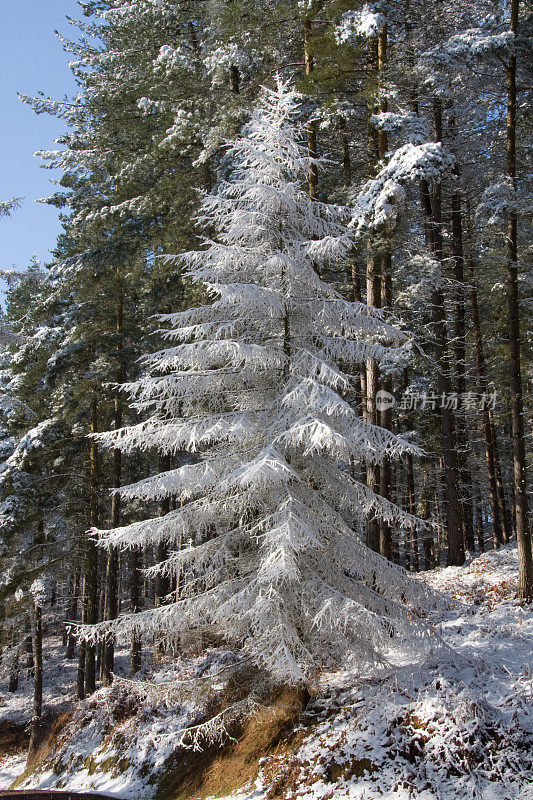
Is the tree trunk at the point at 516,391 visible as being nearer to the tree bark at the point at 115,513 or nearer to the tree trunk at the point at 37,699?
the tree bark at the point at 115,513

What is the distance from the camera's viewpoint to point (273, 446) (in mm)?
7758

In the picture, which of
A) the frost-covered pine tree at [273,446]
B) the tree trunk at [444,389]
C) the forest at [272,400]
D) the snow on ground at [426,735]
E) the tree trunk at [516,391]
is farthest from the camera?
the tree trunk at [444,389]

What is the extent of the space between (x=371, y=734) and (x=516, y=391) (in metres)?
7.69

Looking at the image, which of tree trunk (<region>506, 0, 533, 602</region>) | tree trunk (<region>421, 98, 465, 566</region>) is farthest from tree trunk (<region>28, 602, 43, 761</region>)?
tree trunk (<region>506, 0, 533, 602</region>)

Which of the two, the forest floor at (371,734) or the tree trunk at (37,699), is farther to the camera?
the tree trunk at (37,699)

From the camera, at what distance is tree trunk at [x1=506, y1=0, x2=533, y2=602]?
11727 millimetres

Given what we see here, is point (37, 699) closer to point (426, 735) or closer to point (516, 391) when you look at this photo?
point (426, 735)

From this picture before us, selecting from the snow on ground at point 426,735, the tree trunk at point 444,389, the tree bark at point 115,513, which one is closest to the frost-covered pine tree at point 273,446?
the snow on ground at point 426,735

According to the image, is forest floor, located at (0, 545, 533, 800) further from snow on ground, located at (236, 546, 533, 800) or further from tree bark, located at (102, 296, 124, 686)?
tree bark, located at (102, 296, 124, 686)

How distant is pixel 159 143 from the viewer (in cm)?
1400

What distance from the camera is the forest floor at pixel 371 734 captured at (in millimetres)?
6570

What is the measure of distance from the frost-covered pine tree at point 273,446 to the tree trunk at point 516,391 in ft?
14.7

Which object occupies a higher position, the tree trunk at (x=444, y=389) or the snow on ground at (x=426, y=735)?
the tree trunk at (x=444, y=389)

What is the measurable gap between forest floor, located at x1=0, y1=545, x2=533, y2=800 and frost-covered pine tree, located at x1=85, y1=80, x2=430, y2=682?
903mm
